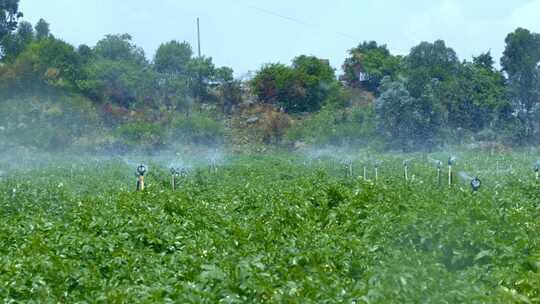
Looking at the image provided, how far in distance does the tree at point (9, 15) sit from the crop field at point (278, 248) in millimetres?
39701

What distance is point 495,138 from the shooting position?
42.0 meters

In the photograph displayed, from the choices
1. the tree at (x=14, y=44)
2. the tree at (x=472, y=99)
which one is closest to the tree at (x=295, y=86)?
the tree at (x=472, y=99)

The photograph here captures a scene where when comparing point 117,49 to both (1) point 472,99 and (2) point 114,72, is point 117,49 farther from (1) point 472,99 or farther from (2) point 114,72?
(1) point 472,99

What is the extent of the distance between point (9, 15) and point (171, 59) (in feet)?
34.6

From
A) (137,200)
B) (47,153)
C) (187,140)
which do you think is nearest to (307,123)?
(187,140)

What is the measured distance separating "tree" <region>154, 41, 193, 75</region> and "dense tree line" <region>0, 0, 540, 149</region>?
6 cm

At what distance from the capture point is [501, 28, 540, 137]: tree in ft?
140

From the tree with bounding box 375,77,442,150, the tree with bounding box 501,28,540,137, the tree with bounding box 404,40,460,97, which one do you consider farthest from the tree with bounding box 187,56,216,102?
the tree with bounding box 501,28,540,137

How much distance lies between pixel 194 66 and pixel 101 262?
4157 cm

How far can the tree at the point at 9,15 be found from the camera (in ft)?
167

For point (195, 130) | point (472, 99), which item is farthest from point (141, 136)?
point (472, 99)

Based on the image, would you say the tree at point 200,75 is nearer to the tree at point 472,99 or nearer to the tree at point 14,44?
the tree at point 14,44

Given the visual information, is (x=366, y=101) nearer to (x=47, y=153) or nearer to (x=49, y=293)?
(x=47, y=153)

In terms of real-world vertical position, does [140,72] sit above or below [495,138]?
above
